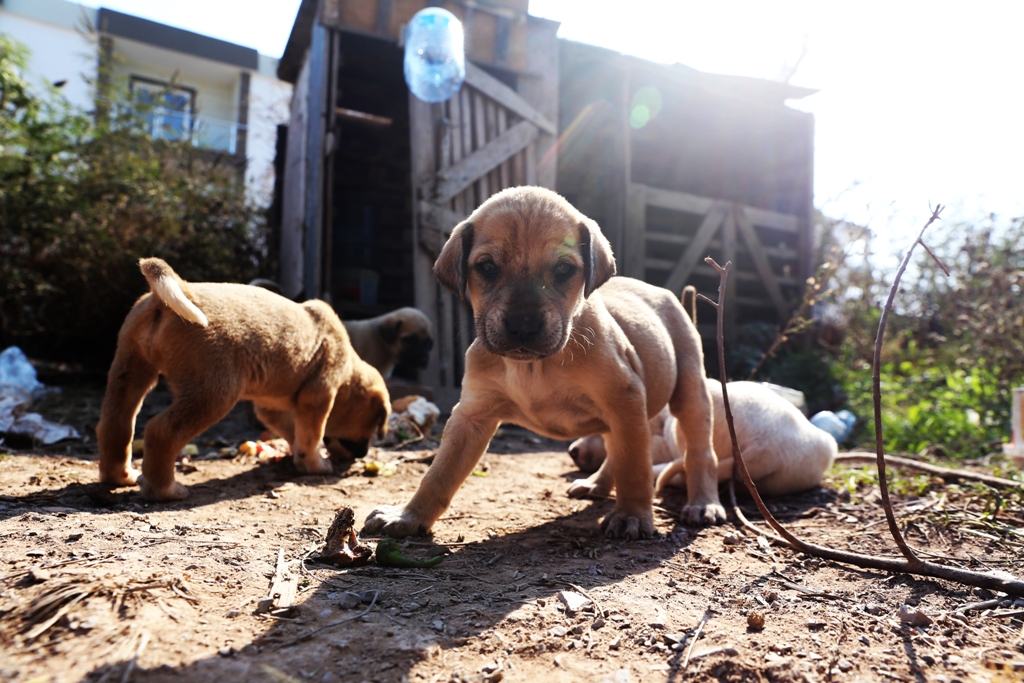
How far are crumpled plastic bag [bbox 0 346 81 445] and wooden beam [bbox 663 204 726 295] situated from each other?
27.2 ft

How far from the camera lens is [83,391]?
297 inches

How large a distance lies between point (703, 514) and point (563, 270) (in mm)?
1736

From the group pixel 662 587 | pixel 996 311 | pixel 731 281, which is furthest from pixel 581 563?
pixel 731 281

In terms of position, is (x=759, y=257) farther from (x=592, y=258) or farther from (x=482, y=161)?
(x=592, y=258)

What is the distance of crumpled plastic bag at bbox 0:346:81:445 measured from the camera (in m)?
4.94

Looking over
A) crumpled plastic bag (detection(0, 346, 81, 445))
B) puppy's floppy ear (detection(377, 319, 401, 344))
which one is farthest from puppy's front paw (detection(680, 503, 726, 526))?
puppy's floppy ear (detection(377, 319, 401, 344))

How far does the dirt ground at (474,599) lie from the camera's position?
1.70 metres

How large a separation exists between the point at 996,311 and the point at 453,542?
23.7 feet

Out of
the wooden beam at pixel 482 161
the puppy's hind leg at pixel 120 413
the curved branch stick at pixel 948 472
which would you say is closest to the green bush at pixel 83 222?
the wooden beam at pixel 482 161

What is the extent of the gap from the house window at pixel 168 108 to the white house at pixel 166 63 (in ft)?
0.24

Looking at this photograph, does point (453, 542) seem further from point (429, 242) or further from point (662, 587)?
point (429, 242)

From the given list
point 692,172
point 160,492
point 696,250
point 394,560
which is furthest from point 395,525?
point 692,172

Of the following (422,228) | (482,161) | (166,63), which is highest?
(166,63)

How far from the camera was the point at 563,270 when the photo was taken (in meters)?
2.97
